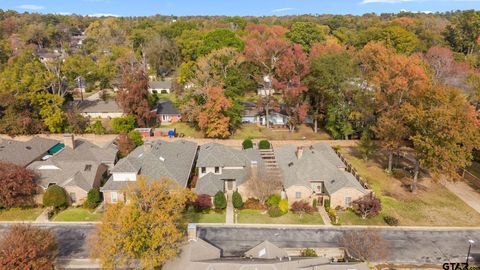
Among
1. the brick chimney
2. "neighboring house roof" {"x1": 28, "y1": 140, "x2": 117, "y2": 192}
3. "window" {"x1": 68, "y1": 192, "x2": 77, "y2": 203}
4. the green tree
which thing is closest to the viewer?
"window" {"x1": 68, "y1": 192, "x2": 77, "y2": 203}

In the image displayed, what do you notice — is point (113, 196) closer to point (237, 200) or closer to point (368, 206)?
point (237, 200)

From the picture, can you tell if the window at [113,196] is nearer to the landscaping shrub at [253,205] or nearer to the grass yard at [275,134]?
the landscaping shrub at [253,205]

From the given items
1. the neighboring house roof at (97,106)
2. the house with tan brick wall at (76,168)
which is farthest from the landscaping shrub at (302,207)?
the neighboring house roof at (97,106)

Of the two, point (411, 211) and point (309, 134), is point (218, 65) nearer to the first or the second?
point (309, 134)

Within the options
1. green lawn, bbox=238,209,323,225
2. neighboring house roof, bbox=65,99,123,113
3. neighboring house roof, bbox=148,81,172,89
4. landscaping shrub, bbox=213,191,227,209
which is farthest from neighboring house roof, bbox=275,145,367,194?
neighboring house roof, bbox=148,81,172,89

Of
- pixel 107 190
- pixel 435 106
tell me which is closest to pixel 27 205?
pixel 107 190

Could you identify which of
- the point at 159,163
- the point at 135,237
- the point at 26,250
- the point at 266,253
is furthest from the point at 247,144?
the point at 26,250

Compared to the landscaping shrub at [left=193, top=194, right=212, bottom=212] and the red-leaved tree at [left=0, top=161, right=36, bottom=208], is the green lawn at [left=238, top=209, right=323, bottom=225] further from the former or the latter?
the red-leaved tree at [left=0, top=161, right=36, bottom=208]
